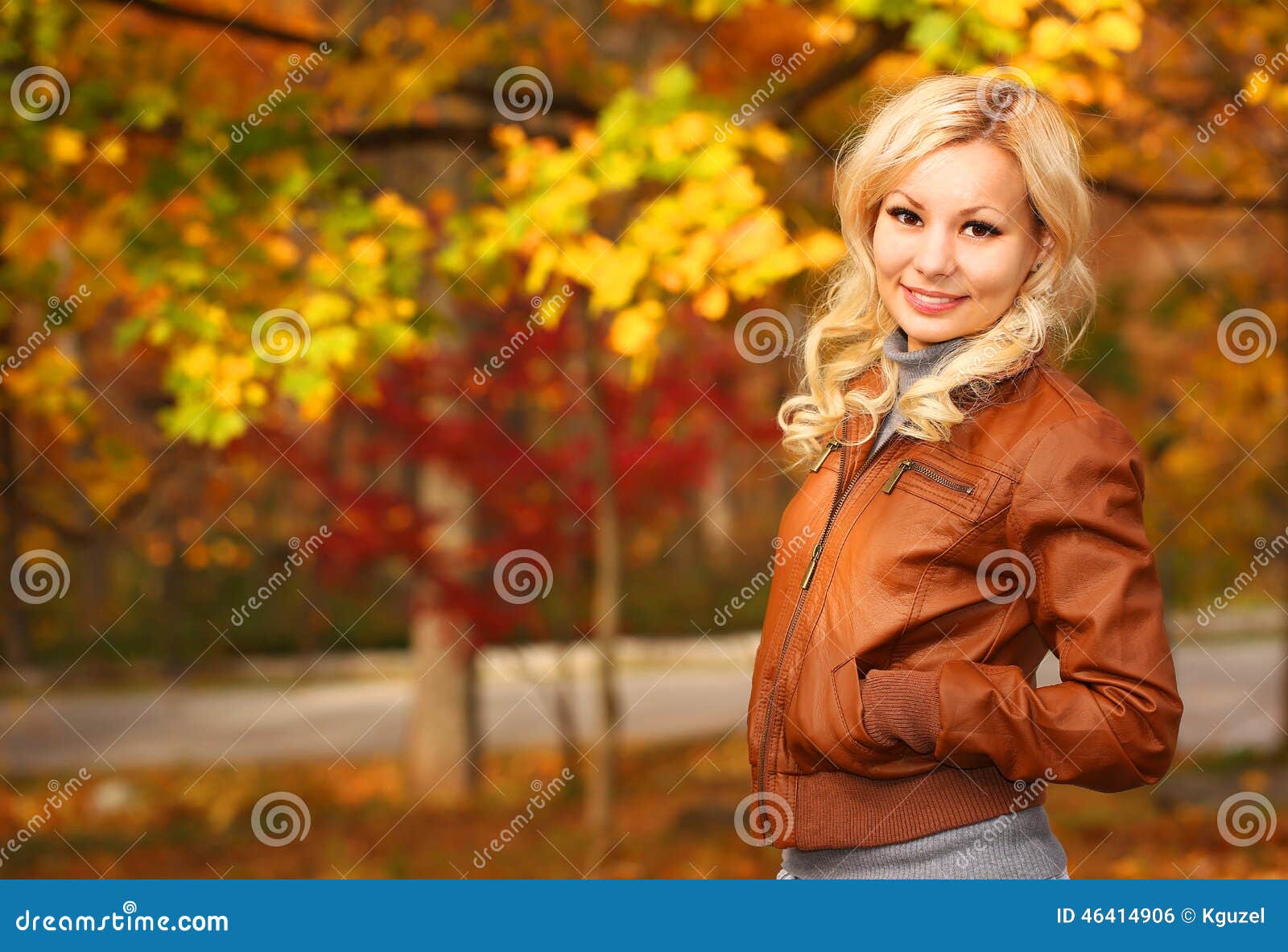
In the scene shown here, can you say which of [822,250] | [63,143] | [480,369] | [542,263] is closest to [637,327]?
[542,263]

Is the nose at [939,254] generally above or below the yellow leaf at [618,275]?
below

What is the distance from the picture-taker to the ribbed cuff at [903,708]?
172 centimetres

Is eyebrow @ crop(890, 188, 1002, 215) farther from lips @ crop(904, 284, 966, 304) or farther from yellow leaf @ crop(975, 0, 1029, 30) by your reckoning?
yellow leaf @ crop(975, 0, 1029, 30)

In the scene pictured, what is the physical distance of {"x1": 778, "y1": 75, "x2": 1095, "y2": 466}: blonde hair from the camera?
1.82 metres

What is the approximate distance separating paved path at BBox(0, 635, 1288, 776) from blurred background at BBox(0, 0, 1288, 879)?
0.07 m

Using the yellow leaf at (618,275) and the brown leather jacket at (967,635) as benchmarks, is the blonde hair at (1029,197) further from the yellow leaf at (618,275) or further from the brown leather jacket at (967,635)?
the yellow leaf at (618,275)

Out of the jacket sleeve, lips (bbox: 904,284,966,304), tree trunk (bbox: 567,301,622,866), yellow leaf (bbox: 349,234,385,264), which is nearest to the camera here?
the jacket sleeve

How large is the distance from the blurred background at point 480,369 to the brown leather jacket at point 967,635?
4.98ft

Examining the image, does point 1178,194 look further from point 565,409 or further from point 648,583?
point 648,583

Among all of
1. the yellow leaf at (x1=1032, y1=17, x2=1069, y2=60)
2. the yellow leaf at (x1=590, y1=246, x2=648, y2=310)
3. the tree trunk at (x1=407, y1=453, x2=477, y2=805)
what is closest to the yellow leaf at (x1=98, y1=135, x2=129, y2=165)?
the yellow leaf at (x1=590, y1=246, x2=648, y2=310)

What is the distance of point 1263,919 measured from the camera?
2.05 metres

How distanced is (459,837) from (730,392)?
10.6ft

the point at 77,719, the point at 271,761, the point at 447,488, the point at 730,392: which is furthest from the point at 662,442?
the point at 77,719

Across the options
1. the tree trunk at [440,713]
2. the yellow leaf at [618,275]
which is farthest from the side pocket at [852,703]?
the tree trunk at [440,713]
